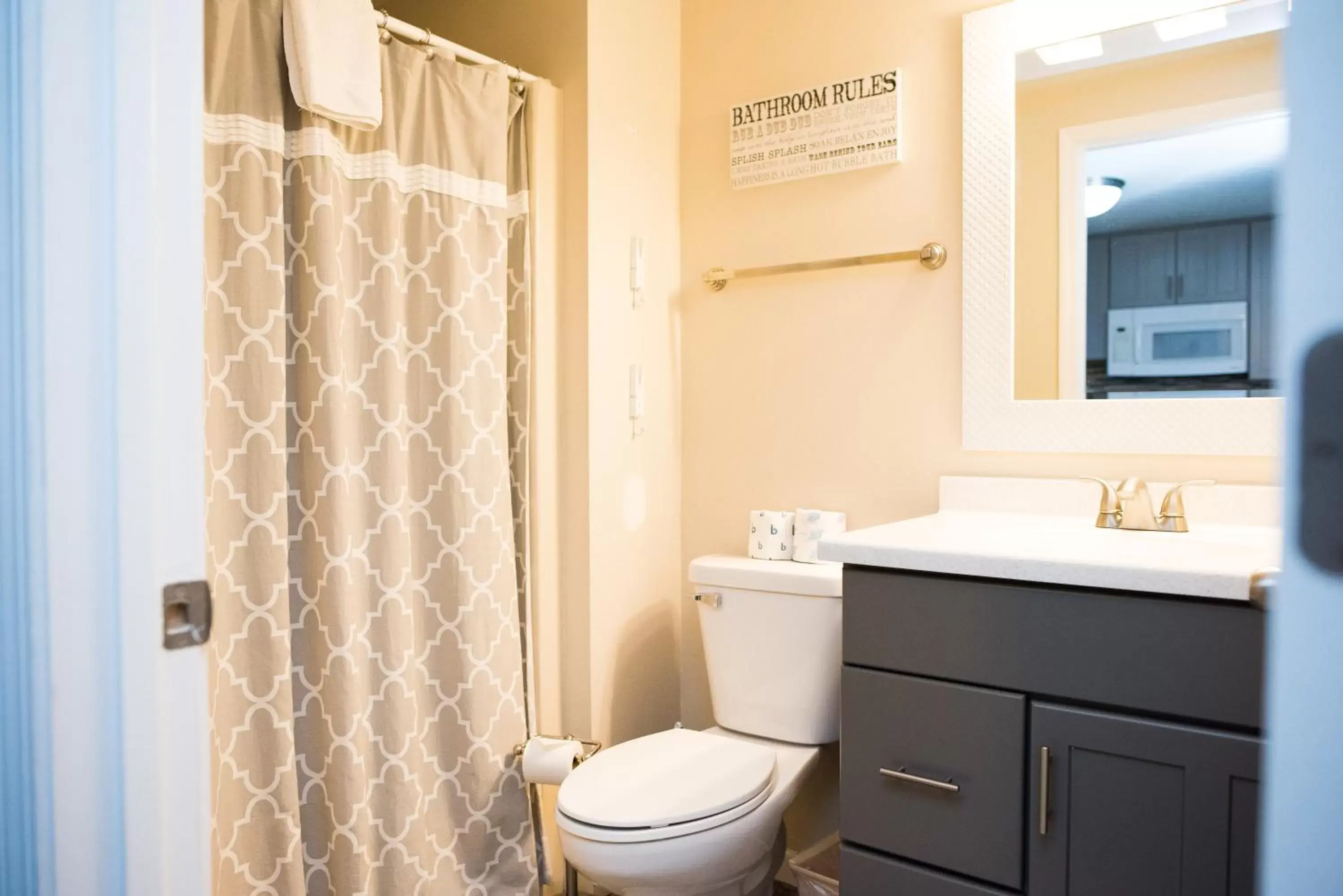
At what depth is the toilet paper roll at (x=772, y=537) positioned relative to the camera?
2092 mm

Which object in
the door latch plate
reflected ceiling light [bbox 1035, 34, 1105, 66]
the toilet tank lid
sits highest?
reflected ceiling light [bbox 1035, 34, 1105, 66]

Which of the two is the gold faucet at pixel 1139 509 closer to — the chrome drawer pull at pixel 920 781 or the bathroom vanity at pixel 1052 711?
the bathroom vanity at pixel 1052 711

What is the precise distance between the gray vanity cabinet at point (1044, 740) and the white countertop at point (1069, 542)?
3 centimetres

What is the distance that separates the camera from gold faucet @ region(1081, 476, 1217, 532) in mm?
1619

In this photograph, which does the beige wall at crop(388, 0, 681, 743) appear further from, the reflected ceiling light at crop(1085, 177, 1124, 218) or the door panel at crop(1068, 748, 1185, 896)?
the door panel at crop(1068, 748, 1185, 896)

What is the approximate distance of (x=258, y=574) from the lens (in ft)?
5.12

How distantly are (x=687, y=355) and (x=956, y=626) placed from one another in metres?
1.21

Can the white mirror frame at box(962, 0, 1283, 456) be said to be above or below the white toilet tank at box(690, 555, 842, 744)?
above

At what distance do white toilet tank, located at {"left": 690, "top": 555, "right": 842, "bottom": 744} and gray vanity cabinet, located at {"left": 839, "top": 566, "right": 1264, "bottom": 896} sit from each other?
40cm

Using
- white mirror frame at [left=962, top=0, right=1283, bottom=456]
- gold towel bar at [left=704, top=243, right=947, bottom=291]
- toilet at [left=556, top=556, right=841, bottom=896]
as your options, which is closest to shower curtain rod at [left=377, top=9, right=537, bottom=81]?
gold towel bar at [left=704, top=243, right=947, bottom=291]

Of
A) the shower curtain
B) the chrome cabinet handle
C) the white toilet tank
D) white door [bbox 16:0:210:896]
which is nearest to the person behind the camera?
white door [bbox 16:0:210:896]

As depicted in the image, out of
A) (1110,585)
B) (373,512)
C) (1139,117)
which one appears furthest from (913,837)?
(1139,117)

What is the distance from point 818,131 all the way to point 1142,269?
0.79 meters

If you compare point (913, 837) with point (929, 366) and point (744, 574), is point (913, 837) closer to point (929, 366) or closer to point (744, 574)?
point (744, 574)
